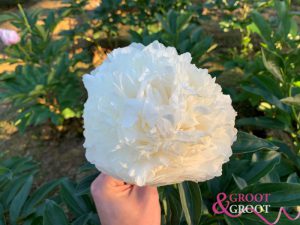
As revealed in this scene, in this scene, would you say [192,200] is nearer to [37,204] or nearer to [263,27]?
[37,204]

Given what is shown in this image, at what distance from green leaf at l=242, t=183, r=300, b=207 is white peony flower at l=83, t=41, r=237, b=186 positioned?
0.90ft

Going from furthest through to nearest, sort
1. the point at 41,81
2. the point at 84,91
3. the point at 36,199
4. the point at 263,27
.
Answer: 1. the point at 84,91
2. the point at 41,81
3. the point at 263,27
4. the point at 36,199

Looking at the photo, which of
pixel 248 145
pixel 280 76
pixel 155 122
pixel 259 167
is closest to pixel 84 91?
pixel 280 76

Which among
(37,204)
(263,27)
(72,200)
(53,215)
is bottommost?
(37,204)

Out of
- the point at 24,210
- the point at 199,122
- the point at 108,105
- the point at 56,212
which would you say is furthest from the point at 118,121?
the point at 24,210

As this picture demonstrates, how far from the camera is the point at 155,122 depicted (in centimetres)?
57

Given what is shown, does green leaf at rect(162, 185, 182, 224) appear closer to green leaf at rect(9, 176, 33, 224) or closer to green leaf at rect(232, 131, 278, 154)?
green leaf at rect(232, 131, 278, 154)

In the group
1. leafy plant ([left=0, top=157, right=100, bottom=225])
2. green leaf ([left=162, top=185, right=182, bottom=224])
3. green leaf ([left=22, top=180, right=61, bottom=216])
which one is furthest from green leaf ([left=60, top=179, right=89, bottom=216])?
green leaf ([left=162, top=185, right=182, bottom=224])

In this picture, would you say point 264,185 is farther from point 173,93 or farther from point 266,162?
point 173,93

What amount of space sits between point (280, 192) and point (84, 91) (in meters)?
1.42

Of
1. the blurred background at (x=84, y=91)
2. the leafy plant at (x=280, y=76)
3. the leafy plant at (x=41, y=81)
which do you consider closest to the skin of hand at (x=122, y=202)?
the blurred background at (x=84, y=91)

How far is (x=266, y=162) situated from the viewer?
1.00 m

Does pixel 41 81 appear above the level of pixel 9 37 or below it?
below

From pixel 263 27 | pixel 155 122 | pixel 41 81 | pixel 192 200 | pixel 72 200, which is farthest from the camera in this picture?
pixel 41 81
